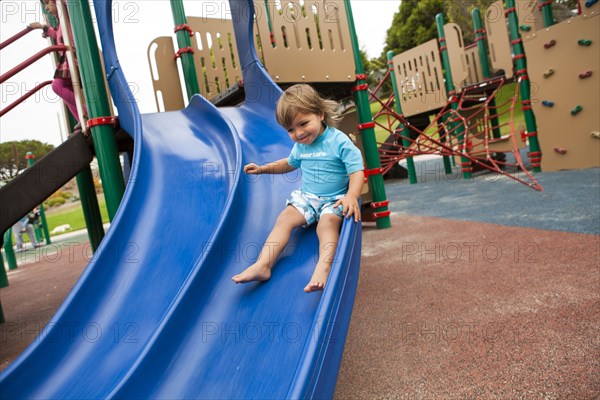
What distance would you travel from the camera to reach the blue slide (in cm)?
133

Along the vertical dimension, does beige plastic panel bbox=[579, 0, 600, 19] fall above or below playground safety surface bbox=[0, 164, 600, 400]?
above

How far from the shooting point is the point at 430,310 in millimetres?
2285

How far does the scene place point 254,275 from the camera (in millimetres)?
1686

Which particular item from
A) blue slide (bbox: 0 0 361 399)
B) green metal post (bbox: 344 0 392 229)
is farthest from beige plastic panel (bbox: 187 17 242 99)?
blue slide (bbox: 0 0 361 399)

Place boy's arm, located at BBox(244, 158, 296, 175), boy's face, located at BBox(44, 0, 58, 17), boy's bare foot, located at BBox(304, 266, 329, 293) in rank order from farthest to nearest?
boy's face, located at BBox(44, 0, 58, 17)
boy's arm, located at BBox(244, 158, 296, 175)
boy's bare foot, located at BBox(304, 266, 329, 293)

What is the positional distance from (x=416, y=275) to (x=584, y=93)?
17.4ft

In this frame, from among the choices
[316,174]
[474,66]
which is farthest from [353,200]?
[474,66]

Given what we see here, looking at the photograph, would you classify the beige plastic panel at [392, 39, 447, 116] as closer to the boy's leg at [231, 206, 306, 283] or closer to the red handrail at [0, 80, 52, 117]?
the red handrail at [0, 80, 52, 117]

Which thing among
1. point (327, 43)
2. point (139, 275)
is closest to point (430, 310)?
point (139, 275)

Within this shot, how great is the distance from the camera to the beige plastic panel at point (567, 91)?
19.9 feet

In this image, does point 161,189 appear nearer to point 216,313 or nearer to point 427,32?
point 216,313

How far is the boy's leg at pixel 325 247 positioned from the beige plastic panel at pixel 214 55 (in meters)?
3.47

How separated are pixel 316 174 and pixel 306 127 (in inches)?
9.3

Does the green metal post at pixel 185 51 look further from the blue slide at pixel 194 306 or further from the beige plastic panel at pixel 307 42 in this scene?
the blue slide at pixel 194 306
